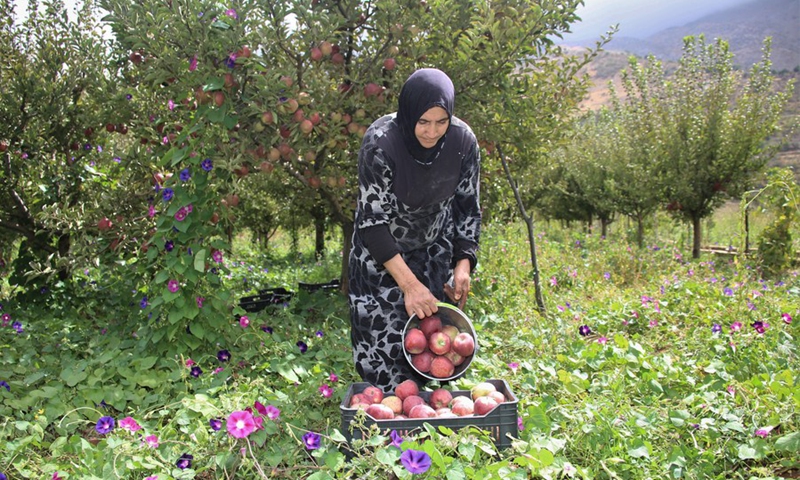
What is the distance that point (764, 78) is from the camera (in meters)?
9.08

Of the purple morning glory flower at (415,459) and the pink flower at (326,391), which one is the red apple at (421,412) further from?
the pink flower at (326,391)

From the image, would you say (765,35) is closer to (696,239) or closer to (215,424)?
(696,239)

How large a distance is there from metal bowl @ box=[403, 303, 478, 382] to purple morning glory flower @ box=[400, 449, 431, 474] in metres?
0.63

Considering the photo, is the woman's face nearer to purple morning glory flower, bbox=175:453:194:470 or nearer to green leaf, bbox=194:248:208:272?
purple morning glory flower, bbox=175:453:194:470

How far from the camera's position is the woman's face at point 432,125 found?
2.29m

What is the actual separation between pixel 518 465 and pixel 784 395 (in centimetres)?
112

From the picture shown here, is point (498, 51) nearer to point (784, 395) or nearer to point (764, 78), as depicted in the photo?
point (784, 395)

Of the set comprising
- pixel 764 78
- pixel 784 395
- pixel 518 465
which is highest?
pixel 764 78

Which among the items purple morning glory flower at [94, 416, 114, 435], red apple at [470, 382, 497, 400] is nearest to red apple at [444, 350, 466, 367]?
red apple at [470, 382, 497, 400]

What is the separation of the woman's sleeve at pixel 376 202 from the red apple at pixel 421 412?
2.04ft

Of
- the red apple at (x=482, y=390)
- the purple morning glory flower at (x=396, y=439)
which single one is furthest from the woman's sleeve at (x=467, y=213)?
the purple morning glory flower at (x=396, y=439)

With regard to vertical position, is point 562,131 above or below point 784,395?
above

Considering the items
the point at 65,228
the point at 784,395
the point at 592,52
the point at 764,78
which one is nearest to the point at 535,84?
the point at 592,52

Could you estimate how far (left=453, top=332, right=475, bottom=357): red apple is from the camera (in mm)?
2340
